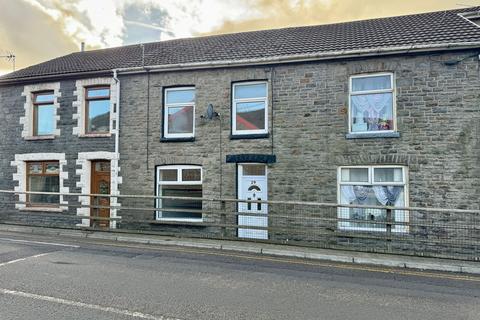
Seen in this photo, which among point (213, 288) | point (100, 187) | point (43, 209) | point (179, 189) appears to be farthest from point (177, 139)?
point (213, 288)

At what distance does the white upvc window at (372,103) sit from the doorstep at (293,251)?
155 inches

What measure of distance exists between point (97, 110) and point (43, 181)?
370cm

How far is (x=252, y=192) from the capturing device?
11.4 m

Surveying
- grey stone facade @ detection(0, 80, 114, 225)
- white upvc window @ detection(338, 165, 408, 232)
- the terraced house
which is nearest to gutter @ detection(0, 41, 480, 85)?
the terraced house

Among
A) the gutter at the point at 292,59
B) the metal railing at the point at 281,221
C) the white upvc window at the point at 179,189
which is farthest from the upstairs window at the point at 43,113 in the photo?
the white upvc window at the point at 179,189

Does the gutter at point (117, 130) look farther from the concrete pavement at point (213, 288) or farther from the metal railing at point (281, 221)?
the concrete pavement at point (213, 288)

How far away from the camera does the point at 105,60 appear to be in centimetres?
1459

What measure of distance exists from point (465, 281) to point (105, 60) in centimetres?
1457

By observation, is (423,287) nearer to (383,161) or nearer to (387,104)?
(383,161)

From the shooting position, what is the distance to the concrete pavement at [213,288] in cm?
466

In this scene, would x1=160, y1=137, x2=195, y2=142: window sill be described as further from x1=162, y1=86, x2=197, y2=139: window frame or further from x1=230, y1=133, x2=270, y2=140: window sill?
x1=230, y1=133, x2=270, y2=140: window sill

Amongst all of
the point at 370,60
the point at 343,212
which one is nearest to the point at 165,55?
the point at 370,60

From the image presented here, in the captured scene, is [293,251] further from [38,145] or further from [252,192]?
[38,145]

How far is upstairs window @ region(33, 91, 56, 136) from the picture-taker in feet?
45.4
